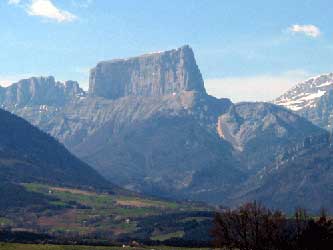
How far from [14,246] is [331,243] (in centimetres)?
6740

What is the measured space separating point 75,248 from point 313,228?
2155 inches

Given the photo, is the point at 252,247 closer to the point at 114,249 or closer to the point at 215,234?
the point at 215,234

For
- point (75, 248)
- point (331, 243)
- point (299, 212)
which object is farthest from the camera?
point (75, 248)

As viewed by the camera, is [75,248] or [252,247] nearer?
[252,247]

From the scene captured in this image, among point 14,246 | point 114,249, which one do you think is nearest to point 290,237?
point 114,249

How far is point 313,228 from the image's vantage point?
14675cm

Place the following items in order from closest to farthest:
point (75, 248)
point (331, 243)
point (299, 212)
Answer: point (331, 243)
point (299, 212)
point (75, 248)

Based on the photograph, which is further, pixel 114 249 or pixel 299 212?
pixel 114 249

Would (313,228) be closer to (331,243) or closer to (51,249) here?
(331,243)

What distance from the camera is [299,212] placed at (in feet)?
Answer: 518

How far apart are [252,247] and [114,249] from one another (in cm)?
4177

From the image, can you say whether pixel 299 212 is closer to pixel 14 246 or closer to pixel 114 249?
pixel 114 249

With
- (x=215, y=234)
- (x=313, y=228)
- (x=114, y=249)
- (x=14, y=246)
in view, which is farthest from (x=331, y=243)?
(x=14, y=246)

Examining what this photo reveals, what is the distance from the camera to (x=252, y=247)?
150m
